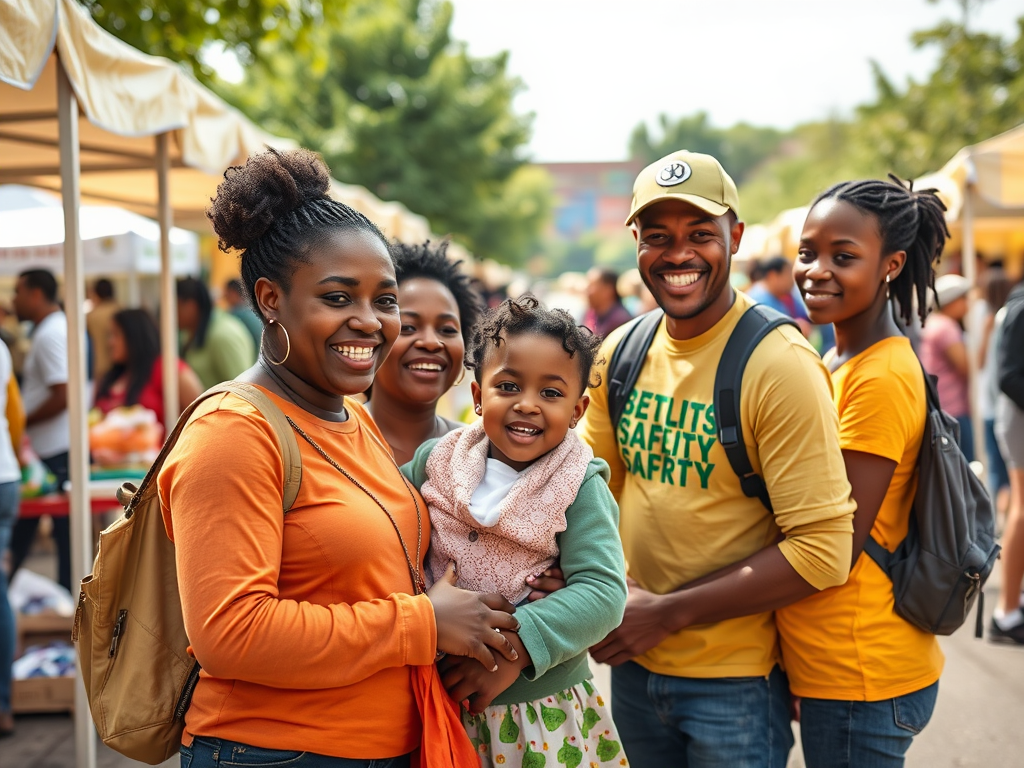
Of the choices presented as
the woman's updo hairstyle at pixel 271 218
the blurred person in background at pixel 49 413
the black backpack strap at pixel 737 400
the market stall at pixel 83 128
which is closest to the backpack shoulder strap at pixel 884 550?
the black backpack strap at pixel 737 400

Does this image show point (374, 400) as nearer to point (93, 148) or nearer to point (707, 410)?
point (707, 410)

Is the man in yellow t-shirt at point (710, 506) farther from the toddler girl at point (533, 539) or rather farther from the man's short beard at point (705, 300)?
the toddler girl at point (533, 539)

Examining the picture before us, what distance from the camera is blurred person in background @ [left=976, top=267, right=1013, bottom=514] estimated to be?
729cm

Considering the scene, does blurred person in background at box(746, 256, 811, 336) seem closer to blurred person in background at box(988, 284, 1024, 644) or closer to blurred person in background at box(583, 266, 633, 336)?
blurred person in background at box(583, 266, 633, 336)

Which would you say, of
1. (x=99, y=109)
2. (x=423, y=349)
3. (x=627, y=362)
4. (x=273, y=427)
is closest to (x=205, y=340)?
(x=99, y=109)

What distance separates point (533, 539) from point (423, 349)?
0.90 m

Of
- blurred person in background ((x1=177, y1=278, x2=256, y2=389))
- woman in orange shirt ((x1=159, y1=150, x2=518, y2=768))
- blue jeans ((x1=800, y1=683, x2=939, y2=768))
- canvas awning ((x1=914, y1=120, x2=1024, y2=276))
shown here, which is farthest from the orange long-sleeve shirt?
blurred person in background ((x1=177, y1=278, x2=256, y2=389))

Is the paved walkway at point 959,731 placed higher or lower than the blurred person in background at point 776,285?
lower

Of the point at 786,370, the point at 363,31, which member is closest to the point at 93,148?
the point at 786,370

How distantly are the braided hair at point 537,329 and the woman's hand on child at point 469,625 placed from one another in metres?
0.66

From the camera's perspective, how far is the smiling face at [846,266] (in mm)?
2463

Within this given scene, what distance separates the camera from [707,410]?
2.30 metres

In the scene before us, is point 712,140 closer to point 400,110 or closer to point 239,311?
point 400,110

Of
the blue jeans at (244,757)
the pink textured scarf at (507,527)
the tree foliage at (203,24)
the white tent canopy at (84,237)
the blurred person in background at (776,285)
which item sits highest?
the tree foliage at (203,24)
